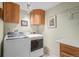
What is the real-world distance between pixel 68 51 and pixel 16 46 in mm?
747

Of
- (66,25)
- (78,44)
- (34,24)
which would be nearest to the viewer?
(78,44)

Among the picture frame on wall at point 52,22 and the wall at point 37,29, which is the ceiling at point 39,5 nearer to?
the picture frame on wall at point 52,22

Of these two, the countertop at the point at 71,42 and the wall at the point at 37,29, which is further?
the wall at the point at 37,29

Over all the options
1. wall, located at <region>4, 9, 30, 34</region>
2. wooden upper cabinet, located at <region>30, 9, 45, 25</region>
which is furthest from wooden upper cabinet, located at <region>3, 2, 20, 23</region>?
wooden upper cabinet, located at <region>30, 9, 45, 25</region>

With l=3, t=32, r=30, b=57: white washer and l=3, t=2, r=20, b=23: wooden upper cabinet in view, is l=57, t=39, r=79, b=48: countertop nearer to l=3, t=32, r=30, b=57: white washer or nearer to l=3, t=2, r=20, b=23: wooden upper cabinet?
l=3, t=32, r=30, b=57: white washer

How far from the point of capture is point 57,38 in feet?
4.71

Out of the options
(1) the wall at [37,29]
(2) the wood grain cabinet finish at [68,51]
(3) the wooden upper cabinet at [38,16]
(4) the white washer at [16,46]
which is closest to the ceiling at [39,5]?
(3) the wooden upper cabinet at [38,16]

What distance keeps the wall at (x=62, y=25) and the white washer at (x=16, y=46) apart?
0.30 metres

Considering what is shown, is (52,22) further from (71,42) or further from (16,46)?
(16,46)

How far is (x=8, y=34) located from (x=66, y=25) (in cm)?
84

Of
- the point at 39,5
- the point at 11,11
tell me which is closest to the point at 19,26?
the point at 11,11

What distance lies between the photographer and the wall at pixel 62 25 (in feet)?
4.33

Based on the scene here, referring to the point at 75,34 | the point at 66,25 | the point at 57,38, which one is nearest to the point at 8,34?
the point at 57,38

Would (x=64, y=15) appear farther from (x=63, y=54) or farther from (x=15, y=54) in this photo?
(x=15, y=54)
